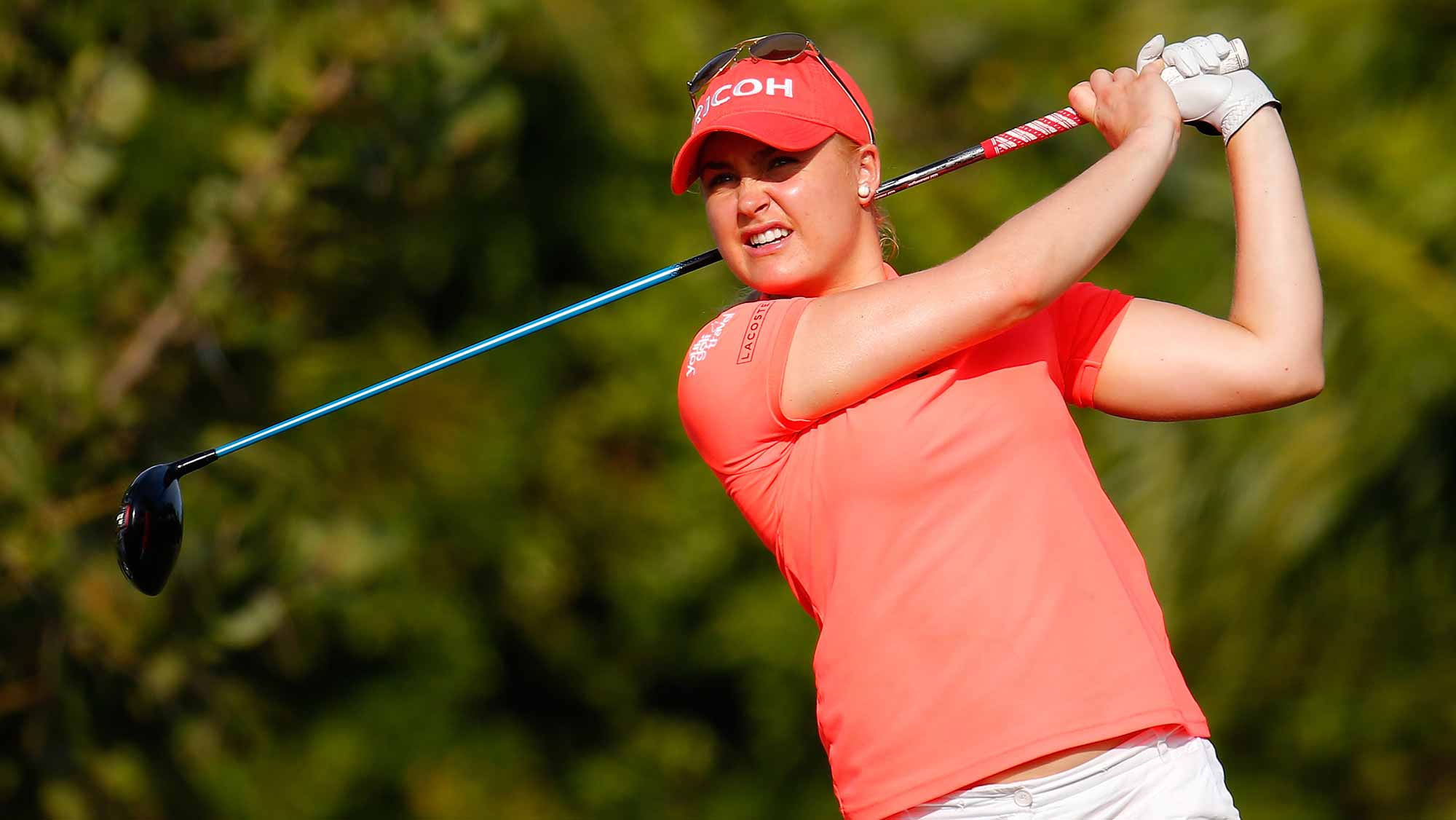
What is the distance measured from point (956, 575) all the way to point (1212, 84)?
0.79m

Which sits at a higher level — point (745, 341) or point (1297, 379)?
point (745, 341)

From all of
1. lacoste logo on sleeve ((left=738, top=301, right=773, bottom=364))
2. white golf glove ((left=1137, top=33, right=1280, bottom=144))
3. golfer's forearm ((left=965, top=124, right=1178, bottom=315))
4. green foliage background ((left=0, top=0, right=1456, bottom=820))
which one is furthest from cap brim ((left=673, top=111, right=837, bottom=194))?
green foliage background ((left=0, top=0, right=1456, bottom=820))

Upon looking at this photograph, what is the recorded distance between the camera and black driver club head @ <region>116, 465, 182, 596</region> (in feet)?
8.63

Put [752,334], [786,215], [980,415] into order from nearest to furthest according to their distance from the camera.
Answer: [980,415], [752,334], [786,215]

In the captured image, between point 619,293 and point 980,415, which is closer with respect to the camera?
point 980,415

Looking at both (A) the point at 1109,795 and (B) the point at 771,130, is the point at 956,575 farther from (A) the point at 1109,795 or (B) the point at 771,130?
(B) the point at 771,130

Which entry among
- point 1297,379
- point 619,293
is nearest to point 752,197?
point 619,293

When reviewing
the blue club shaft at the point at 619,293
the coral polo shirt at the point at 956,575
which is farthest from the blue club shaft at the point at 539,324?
the coral polo shirt at the point at 956,575

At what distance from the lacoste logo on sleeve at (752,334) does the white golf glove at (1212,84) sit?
61 cm

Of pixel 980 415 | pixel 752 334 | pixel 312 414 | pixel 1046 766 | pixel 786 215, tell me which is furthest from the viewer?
pixel 312 414

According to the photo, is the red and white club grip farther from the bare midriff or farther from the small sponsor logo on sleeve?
the bare midriff

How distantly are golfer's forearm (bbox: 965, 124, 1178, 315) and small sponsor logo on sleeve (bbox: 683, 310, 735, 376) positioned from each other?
13.8 inches

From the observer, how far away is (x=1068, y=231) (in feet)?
6.44

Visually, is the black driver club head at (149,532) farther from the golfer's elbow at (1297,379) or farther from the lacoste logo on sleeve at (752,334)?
the golfer's elbow at (1297,379)
